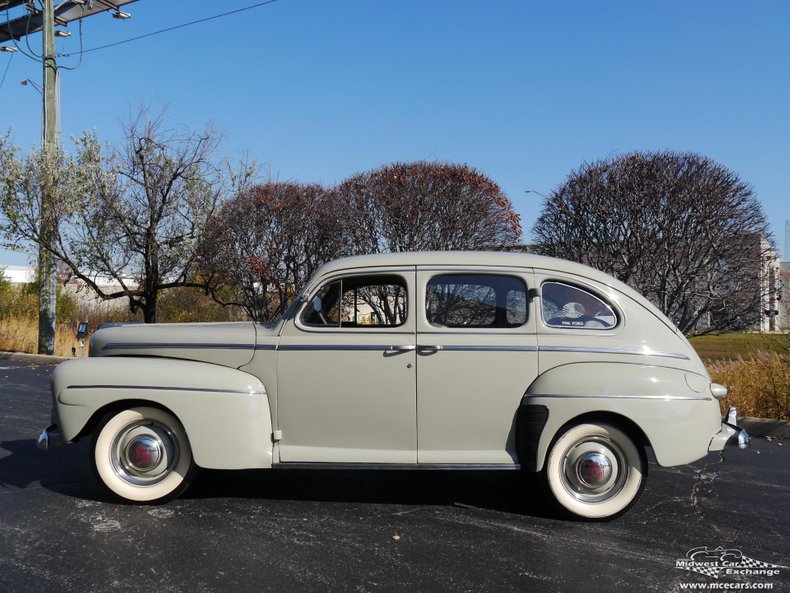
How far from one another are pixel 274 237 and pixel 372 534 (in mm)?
9111

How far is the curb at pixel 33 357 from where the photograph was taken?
50.9 ft

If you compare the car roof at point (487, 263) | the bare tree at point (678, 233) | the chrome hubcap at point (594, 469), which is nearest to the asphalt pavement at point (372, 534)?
the chrome hubcap at point (594, 469)

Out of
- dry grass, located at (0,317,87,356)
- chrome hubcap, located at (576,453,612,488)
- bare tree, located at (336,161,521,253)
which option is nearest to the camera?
chrome hubcap, located at (576,453,612,488)

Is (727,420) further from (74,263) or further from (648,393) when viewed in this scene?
(74,263)

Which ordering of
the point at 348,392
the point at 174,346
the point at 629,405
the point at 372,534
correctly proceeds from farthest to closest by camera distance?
1. the point at 174,346
2. the point at 348,392
3. the point at 629,405
4. the point at 372,534

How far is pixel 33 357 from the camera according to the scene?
16.1 m

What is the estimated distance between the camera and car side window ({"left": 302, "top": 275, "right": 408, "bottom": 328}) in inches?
201

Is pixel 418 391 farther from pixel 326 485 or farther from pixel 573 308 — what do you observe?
pixel 326 485

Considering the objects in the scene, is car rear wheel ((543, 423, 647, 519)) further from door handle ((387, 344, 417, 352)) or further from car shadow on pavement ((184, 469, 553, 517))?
door handle ((387, 344, 417, 352))

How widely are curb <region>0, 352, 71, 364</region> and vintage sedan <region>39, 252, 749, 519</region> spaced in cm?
1135

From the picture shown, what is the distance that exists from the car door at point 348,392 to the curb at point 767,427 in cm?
494

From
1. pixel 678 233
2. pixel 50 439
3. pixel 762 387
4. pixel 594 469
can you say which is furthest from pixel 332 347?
pixel 678 233

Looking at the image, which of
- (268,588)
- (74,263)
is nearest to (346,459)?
(268,588)

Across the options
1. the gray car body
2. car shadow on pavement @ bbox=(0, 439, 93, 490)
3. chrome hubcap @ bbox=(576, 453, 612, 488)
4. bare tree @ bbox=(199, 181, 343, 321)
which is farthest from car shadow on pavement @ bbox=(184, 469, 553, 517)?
bare tree @ bbox=(199, 181, 343, 321)
